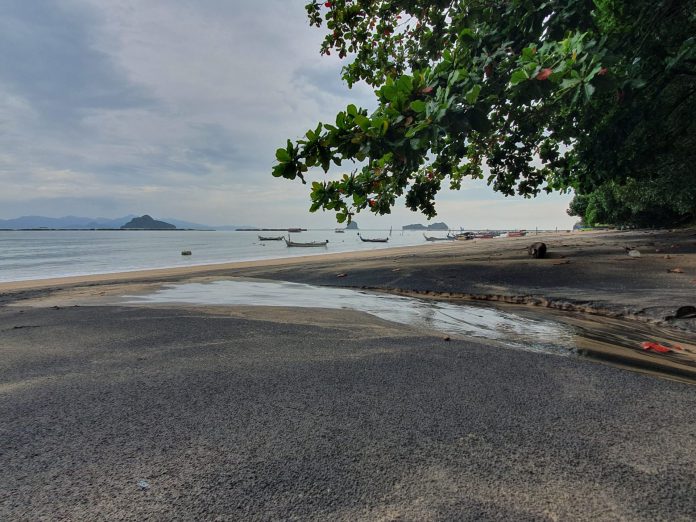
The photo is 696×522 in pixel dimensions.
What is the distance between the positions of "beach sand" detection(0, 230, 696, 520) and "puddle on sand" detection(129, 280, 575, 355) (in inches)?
30.2

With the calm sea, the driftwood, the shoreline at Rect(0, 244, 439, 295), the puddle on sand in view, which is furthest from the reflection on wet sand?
the calm sea

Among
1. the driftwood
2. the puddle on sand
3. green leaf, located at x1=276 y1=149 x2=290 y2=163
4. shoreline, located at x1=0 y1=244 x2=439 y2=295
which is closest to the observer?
green leaf, located at x1=276 y1=149 x2=290 y2=163

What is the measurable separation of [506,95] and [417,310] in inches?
145

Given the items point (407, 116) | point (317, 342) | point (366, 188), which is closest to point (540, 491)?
point (317, 342)

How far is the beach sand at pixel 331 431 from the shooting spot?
5.26 feet

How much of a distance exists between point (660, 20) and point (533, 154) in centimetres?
493

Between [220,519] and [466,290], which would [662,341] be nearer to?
[466,290]

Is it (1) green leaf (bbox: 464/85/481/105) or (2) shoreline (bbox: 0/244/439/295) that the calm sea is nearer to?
(2) shoreline (bbox: 0/244/439/295)

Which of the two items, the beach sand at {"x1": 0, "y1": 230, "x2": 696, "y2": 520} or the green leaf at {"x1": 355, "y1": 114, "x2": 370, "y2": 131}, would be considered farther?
the green leaf at {"x1": 355, "y1": 114, "x2": 370, "y2": 131}

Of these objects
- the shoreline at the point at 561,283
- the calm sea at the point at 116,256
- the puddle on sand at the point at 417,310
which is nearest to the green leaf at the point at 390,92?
the puddle on sand at the point at 417,310

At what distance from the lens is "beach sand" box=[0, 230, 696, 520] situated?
160cm

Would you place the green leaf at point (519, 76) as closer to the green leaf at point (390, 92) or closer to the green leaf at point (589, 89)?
the green leaf at point (589, 89)

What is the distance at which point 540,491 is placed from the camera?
5.42 feet

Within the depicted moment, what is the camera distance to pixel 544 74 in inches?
134
